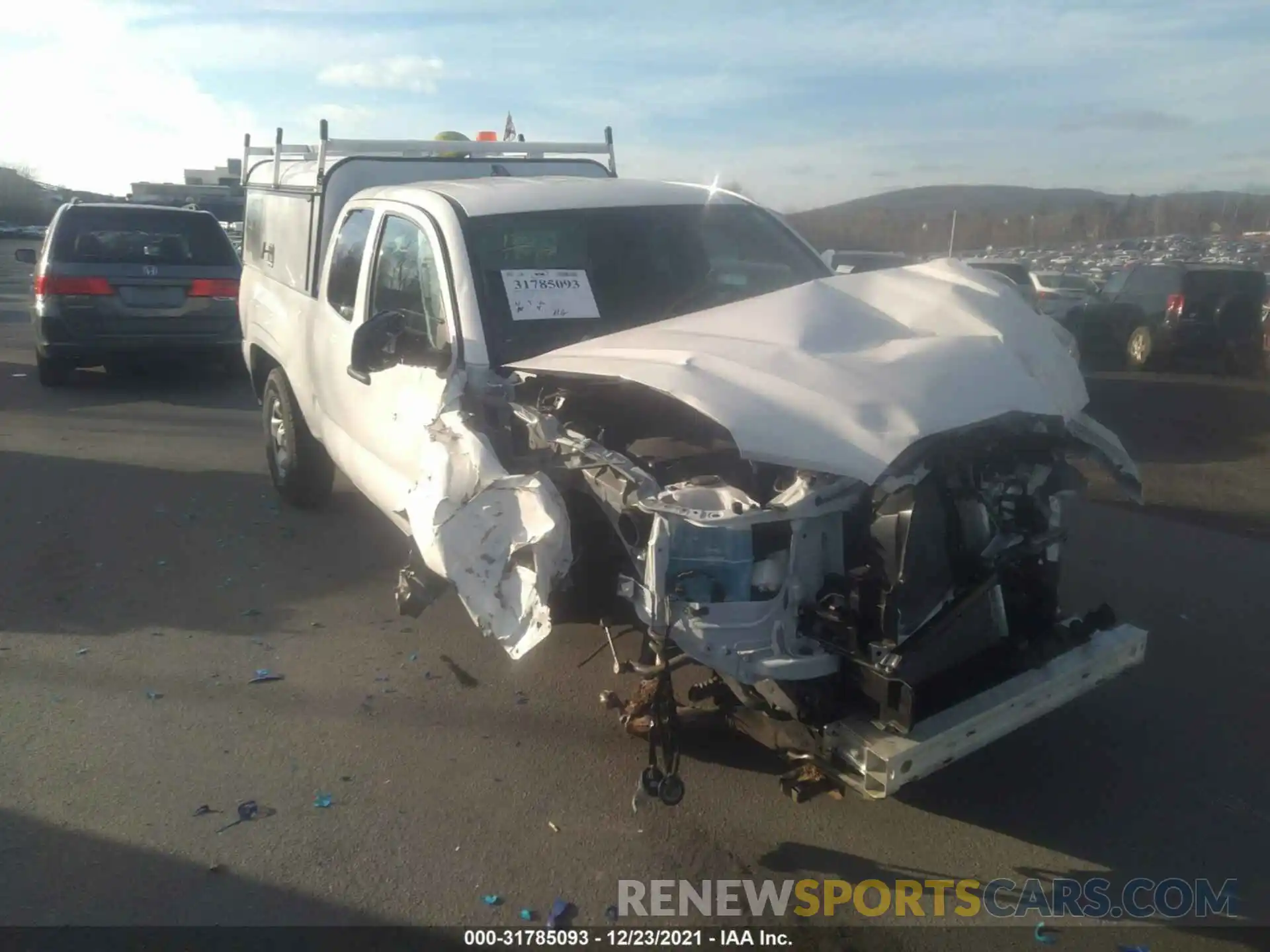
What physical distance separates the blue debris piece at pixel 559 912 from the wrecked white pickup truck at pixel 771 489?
0.43 metres

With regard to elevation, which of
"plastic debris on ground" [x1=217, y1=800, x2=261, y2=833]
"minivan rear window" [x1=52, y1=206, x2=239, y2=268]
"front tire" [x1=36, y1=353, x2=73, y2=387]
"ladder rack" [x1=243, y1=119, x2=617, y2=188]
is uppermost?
"ladder rack" [x1=243, y1=119, x2=617, y2=188]

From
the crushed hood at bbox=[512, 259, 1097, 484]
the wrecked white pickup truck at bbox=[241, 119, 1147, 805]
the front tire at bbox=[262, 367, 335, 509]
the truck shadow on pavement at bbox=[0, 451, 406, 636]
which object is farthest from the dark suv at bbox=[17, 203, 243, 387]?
the crushed hood at bbox=[512, 259, 1097, 484]

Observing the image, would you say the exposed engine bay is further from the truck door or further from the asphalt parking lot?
the truck door

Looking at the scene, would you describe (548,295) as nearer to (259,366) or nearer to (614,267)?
(614,267)

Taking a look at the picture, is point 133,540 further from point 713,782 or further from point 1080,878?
point 1080,878

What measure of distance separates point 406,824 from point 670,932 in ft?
3.48

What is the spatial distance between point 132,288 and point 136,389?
149cm

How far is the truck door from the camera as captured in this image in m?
4.84

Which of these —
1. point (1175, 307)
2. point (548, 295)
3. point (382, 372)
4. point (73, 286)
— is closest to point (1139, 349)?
point (1175, 307)

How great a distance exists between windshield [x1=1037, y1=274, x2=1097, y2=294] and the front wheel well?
16.7 m

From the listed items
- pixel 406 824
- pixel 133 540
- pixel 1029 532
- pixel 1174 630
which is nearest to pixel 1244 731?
pixel 1174 630

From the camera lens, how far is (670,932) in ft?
10.7

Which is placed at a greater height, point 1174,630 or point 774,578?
point 774,578

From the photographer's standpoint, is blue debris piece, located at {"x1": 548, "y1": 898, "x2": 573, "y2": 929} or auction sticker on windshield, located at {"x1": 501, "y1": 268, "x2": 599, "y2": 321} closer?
blue debris piece, located at {"x1": 548, "y1": 898, "x2": 573, "y2": 929}
